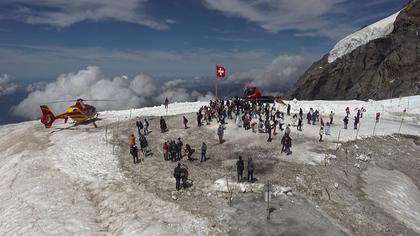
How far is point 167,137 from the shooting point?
1436 inches

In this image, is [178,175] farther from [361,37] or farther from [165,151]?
[361,37]

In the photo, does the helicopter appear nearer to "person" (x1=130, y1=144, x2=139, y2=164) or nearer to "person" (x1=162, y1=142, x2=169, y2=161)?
"person" (x1=130, y1=144, x2=139, y2=164)

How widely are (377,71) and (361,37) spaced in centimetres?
2232

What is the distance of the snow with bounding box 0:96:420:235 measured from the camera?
2030cm

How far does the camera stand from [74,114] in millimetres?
42562

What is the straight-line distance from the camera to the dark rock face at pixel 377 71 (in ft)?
241

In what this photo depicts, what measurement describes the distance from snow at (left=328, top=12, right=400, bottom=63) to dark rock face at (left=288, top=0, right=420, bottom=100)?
536 cm

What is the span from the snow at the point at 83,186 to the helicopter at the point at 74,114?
5.01 ft

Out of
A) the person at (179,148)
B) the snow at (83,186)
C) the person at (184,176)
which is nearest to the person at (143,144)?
the snow at (83,186)

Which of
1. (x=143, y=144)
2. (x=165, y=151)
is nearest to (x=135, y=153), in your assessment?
(x=143, y=144)

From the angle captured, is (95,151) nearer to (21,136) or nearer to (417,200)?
(21,136)

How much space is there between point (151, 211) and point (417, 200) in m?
17.8

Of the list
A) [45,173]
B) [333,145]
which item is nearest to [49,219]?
[45,173]

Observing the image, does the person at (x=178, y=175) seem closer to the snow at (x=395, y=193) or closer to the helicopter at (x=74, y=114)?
the snow at (x=395, y=193)
